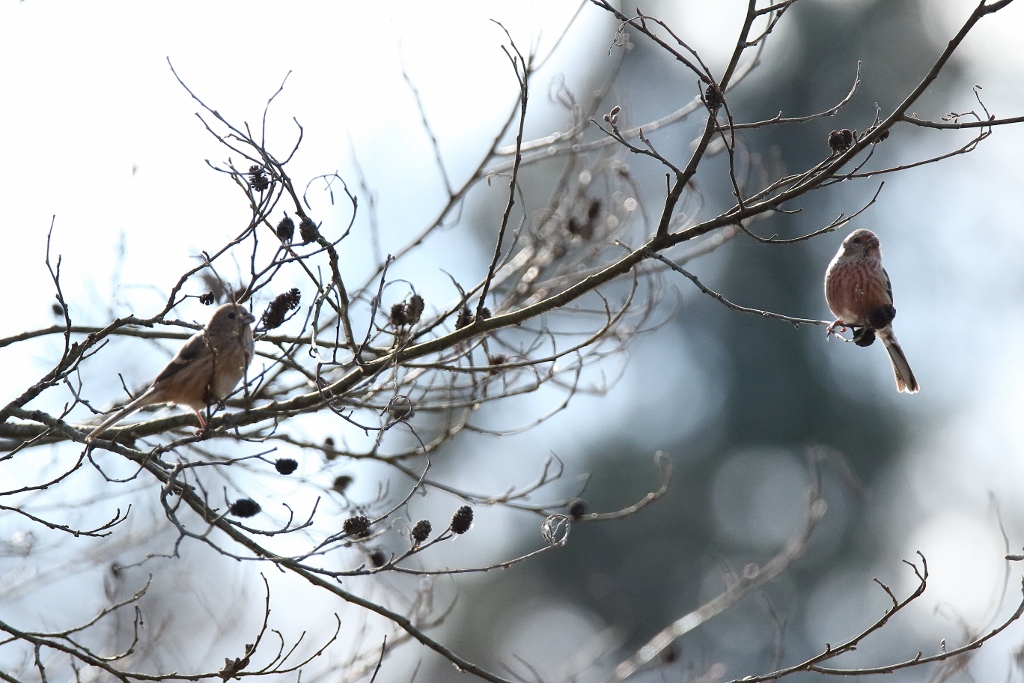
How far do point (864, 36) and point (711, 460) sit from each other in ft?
30.7

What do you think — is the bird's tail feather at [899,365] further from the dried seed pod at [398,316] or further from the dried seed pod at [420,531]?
the dried seed pod at [420,531]

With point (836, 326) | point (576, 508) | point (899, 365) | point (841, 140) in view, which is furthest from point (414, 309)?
point (899, 365)

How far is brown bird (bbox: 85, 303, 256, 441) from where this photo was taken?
486 cm

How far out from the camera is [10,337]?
Result: 4621 millimetres

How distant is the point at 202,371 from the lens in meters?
4.98

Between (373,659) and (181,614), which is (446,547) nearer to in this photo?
(181,614)

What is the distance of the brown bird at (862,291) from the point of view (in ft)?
16.8

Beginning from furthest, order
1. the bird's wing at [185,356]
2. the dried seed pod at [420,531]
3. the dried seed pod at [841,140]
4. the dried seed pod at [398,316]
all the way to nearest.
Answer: the bird's wing at [185,356]
the dried seed pod at [398,316]
the dried seed pod at [420,531]
the dried seed pod at [841,140]

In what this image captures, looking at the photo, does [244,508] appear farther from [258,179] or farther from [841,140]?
[841,140]

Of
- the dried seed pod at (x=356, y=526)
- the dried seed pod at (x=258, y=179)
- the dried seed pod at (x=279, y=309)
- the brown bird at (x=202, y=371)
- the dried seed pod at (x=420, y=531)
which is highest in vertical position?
the brown bird at (x=202, y=371)

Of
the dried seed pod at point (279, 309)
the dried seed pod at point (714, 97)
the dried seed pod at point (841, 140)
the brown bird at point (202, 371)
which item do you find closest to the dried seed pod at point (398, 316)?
the dried seed pod at point (279, 309)

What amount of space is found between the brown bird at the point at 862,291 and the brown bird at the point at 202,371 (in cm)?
296

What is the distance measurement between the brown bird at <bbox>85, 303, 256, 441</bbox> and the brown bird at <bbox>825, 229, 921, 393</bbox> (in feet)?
9.72

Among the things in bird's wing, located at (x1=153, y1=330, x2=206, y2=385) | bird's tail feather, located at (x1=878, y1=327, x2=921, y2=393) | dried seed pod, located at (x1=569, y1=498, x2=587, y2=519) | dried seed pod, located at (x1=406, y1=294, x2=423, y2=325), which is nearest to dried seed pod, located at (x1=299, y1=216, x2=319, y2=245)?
dried seed pod, located at (x1=406, y1=294, x2=423, y2=325)
